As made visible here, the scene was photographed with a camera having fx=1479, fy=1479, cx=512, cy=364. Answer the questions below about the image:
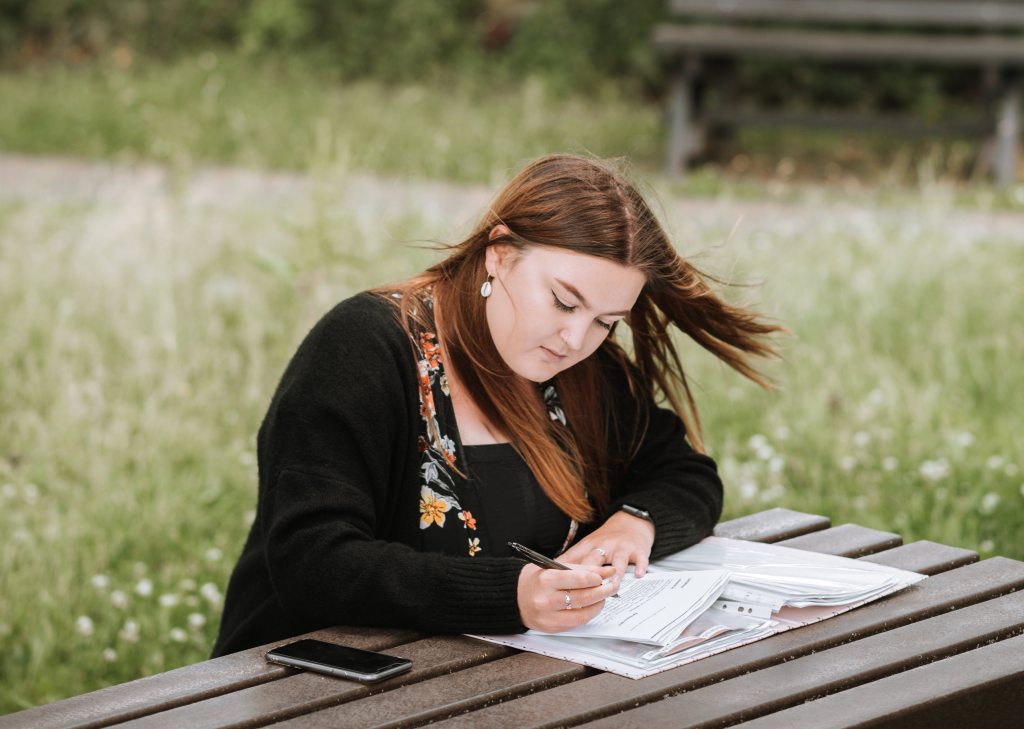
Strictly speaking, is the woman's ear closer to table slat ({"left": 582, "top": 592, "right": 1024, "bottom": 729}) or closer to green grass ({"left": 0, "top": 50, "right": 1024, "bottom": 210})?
table slat ({"left": 582, "top": 592, "right": 1024, "bottom": 729})

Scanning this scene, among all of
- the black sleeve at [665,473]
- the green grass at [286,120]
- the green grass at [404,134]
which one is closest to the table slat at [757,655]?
the black sleeve at [665,473]

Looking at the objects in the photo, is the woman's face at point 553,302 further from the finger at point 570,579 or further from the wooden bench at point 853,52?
the wooden bench at point 853,52

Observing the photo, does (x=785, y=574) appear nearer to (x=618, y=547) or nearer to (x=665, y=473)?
(x=618, y=547)

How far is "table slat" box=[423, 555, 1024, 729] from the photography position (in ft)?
5.76

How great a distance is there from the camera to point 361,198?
264 inches

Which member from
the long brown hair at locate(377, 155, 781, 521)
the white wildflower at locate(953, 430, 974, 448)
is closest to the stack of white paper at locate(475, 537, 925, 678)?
the long brown hair at locate(377, 155, 781, 521)

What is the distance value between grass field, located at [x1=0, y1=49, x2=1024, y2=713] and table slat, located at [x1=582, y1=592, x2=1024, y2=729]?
80 centimetres

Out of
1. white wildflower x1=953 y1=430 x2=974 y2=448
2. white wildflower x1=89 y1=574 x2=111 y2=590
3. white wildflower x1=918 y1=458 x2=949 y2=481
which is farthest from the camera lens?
white wildflower x1=953 y1=430 x2=974 y2=448

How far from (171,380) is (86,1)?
9.46 meters

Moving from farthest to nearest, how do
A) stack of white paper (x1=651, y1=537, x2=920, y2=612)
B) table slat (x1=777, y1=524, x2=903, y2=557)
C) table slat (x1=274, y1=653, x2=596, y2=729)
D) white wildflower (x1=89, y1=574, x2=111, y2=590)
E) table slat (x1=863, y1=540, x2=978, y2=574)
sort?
1. white wildflower (x1=89, y1=574, x2=111, y2=590)
2. table slat (x1=777, y1=524, x2=903, y2=557)
3. table slat (x1=863, y1=540, x2=978, y2=574)
4. stack of white paper (x1=651, y1=537, x2=920, y2=612)
5. table slat (x1=274, y1=653, x2=596, y2=729)

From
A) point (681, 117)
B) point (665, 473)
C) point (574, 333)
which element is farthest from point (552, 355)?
point (681, 117)

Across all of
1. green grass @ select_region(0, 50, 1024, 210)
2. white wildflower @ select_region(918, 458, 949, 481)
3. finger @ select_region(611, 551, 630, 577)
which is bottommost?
white wildflower @ select_region(918, 458, 949, 481)

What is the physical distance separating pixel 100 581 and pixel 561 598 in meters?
1.85

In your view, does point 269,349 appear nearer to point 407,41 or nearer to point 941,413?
point 941,413
